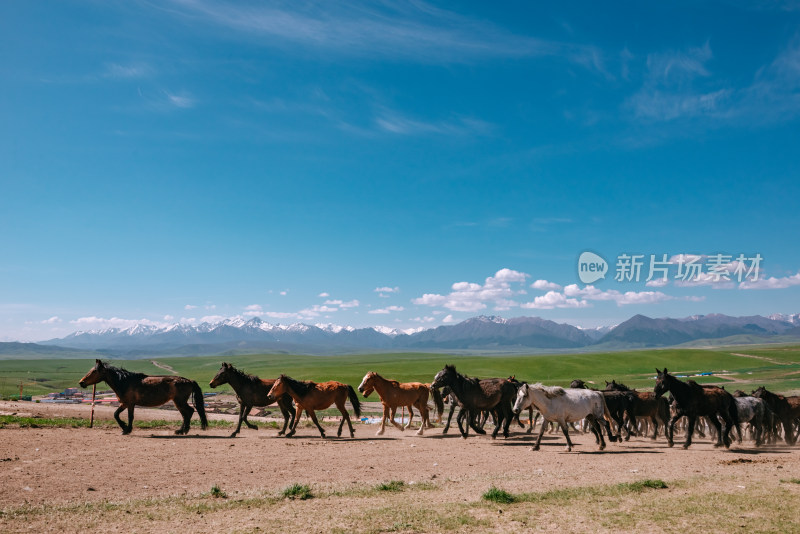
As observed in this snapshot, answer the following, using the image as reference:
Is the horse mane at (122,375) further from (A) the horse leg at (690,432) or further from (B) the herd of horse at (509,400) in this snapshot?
(A) the horse leg at (690,432)

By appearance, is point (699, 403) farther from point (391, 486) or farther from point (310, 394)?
point (310, 394)

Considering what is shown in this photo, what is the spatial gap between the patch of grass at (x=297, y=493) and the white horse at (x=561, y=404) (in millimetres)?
8655

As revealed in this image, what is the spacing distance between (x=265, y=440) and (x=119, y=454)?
5.21 m

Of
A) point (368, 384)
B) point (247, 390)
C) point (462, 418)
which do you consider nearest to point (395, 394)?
point (368, 384)

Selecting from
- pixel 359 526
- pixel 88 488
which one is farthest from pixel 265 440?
pixel 359 526

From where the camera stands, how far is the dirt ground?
1019 cm

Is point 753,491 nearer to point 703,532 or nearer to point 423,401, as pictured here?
point 703,532

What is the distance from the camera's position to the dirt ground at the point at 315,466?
33.4 feet

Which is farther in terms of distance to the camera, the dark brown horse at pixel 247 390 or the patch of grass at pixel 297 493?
the dark brown horse at pixel 247 390

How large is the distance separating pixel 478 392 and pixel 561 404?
421cm

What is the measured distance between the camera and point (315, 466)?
13.7m

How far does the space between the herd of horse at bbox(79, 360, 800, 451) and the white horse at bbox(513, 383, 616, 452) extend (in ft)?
0.11

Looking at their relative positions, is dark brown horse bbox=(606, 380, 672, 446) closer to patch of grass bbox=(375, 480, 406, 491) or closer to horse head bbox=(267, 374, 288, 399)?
patch of grass bbox=(375, 480, 406, 491)

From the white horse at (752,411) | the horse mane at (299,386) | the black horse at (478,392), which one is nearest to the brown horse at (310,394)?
the horse mane at (299,386)
